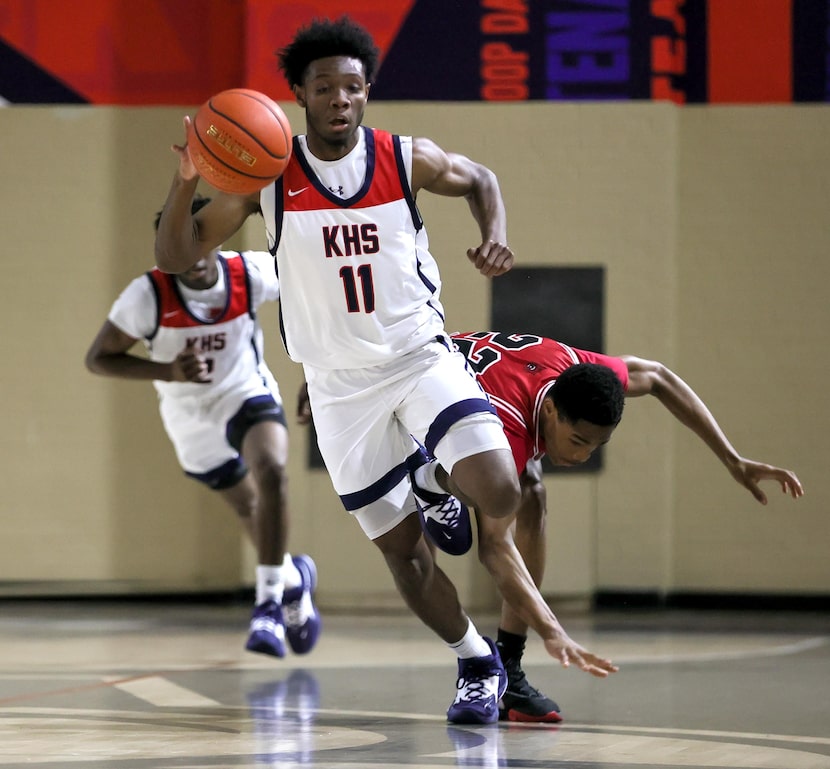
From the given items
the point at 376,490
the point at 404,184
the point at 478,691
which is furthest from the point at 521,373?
the point at 478,691

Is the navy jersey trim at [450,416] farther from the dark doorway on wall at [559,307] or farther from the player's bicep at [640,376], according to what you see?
the dark doorway on wall at [559,307]

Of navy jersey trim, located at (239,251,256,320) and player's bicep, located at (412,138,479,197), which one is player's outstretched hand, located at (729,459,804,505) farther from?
navy jersey trim, located at (239,251,256,320)

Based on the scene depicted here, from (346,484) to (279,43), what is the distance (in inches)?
164

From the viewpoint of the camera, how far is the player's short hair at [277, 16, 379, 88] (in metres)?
3.96

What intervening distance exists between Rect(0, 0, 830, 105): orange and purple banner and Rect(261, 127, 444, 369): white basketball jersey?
12.2 ft

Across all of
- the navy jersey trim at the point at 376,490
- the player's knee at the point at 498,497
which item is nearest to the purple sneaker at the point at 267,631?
the navy jersey trim at the point at 376,490

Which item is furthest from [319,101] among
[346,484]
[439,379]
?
[346,484]

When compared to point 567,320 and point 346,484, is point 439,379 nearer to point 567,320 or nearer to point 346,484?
point 346,484

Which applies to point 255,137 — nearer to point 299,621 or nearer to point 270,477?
point 270,477

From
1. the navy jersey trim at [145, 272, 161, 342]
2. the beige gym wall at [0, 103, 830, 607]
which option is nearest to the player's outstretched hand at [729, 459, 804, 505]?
the navy jersey trim at [145, 272, 161, 342]

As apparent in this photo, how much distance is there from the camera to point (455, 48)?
299 inches

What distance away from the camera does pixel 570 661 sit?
318cm

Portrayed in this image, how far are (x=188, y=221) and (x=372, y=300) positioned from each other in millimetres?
577

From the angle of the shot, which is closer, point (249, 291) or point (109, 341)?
point (109, 341)
